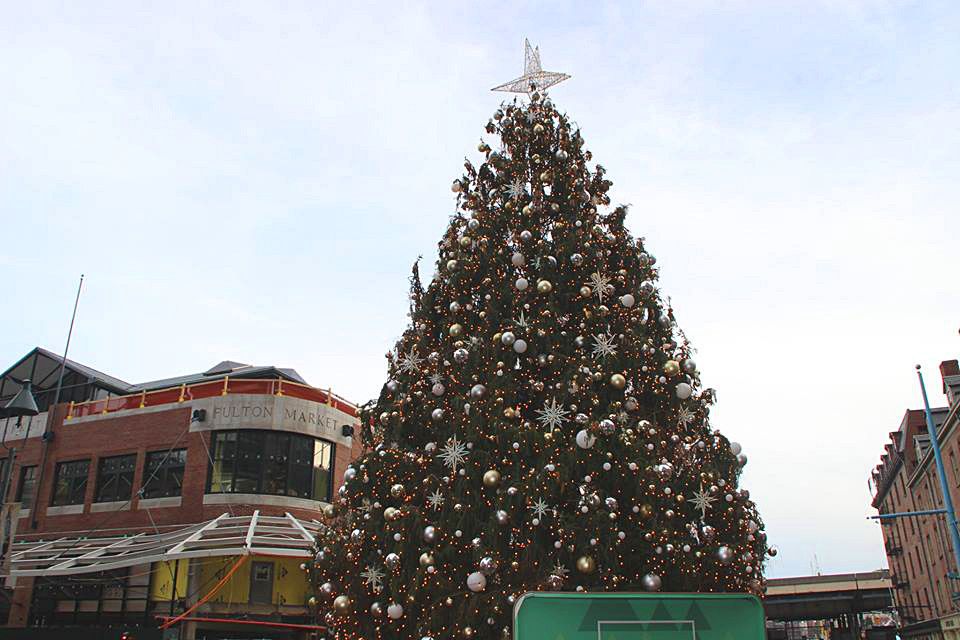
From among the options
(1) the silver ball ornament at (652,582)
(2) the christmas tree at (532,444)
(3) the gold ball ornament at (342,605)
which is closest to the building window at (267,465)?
(2) the christmas tree at (532,444)

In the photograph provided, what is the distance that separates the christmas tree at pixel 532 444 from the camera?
917 centimetres

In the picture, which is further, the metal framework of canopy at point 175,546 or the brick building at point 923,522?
the brick building at point 923,522

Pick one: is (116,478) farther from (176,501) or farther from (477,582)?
(477,582)

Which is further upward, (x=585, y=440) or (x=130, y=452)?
(x=130, y=452)

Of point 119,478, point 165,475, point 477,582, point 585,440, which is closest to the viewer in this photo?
point 477,582

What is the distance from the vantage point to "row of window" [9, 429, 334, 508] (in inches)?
890

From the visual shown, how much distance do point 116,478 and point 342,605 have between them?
715 inches

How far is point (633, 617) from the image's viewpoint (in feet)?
14.4

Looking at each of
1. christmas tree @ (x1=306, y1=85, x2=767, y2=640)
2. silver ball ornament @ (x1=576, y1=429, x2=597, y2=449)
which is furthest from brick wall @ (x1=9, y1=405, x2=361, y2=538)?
silver ball ornament @ (x1=576, y1=429, x2=597, y2=449)

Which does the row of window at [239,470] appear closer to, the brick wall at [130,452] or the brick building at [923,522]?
the brick wall at [130,452]

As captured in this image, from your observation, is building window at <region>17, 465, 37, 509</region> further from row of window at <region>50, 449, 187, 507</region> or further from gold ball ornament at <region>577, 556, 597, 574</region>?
gold ball ornament at <region>577, 556, 597, 574</region>

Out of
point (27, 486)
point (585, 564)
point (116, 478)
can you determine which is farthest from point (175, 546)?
point (585, 564)

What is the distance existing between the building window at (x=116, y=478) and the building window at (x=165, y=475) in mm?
760

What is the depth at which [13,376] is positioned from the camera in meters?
31.4
